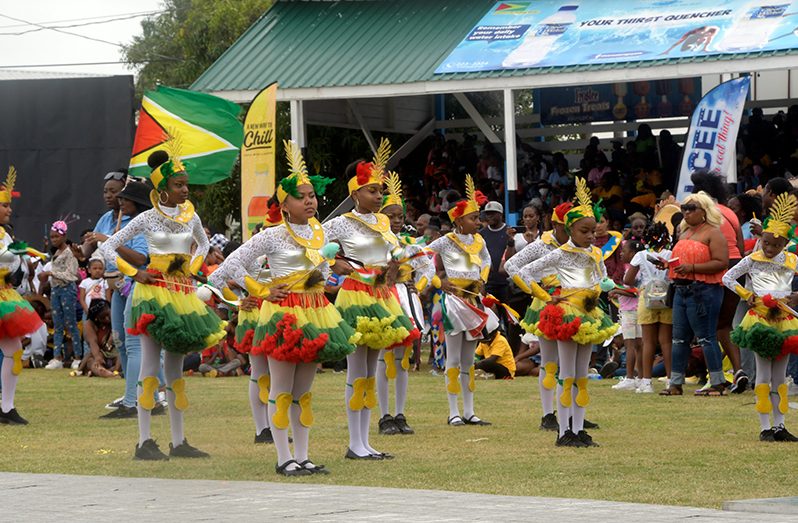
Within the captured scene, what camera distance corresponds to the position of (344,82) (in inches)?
1022

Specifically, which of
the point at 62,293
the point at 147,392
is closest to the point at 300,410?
the point at 147,392

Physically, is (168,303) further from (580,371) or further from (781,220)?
(781,220)

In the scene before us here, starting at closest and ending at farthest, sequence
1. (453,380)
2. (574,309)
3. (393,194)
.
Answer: (574,309) → (393,194) → (453,380)

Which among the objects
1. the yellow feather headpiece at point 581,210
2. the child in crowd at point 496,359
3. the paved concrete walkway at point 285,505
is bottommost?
the paved concrete walkway at point 285,505

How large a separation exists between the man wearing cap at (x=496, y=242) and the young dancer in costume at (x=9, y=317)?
285 inches

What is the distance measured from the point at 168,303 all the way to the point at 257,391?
1232mm

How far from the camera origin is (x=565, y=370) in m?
11.8

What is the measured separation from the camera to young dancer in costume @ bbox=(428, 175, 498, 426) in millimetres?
13805

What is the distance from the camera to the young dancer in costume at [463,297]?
13805 millimetres

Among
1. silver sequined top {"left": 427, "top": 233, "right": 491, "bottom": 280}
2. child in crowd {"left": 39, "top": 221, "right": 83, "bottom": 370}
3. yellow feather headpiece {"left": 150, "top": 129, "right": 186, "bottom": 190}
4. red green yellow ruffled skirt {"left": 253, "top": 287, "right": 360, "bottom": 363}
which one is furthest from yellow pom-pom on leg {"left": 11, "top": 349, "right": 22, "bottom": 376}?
child in crowd {"left": 39, "top": 221, "right": 83, "bottom": 370}

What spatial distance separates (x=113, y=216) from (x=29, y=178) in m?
14.2

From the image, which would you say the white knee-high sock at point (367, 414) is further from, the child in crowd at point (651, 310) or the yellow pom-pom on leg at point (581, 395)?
the child in crowd at point (651, 310)

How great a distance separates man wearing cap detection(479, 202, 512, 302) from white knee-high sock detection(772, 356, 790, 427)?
753 cm

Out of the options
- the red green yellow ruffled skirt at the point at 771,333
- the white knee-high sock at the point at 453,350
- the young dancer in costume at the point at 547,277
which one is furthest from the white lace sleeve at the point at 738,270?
the white knee-high sock at the point at 453,350
